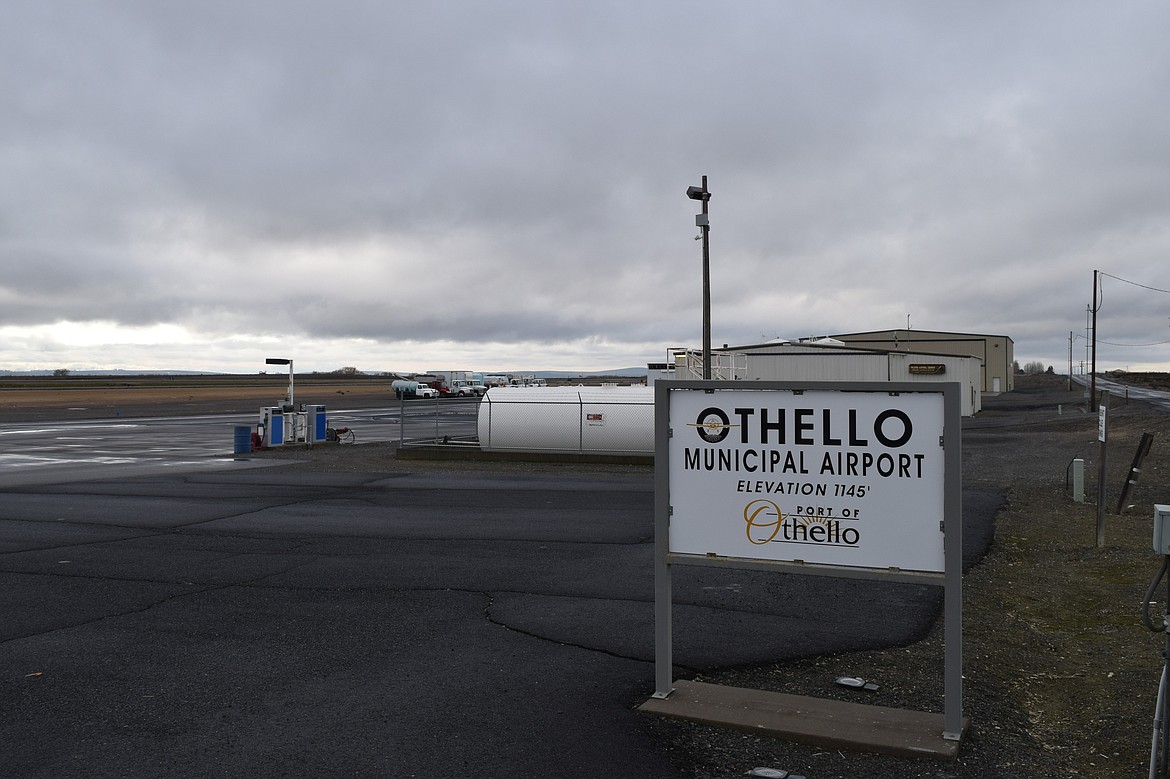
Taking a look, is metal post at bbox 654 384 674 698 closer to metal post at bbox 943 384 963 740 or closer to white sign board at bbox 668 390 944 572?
white sign board at bbox 668 390 944 572

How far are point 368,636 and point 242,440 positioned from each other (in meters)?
22.1

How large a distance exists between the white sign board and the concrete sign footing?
959 millimetres

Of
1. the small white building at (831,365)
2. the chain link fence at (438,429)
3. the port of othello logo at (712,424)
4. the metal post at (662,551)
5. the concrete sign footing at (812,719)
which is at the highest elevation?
the small white building at (831,365)

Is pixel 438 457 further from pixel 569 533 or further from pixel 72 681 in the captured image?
A: pixel 72 681

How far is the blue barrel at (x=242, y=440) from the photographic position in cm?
2778

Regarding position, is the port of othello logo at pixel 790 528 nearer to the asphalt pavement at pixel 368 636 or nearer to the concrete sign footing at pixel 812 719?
the concrete sign footing at pixel 812 719

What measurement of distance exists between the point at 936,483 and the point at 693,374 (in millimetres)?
39179

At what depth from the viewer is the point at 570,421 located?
80.9ft

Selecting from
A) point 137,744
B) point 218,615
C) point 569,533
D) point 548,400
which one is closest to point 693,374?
point 548,400

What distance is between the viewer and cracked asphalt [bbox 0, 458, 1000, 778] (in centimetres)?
524

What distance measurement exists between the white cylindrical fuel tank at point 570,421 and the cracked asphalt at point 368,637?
991cm

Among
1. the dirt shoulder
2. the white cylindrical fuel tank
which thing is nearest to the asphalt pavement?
A: the dirt shoulder

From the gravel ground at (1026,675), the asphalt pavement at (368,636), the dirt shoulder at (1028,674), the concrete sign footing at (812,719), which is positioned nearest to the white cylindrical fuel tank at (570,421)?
the asphalt pavement at (368,636)

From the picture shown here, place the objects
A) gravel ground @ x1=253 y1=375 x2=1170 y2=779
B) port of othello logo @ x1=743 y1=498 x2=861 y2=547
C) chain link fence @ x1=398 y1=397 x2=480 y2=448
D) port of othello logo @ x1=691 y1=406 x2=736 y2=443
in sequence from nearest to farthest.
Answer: gravel ground @ x1=253 y1=375 x2=1170 y2=779, port of othello logo @ x1=743 y1=498 x2=861 y2=547, port of othello logo @ x1=691 y1=406 x2=736 y2=443, chain link fence @ x1=398 y1=397 x2=480 y2=448
